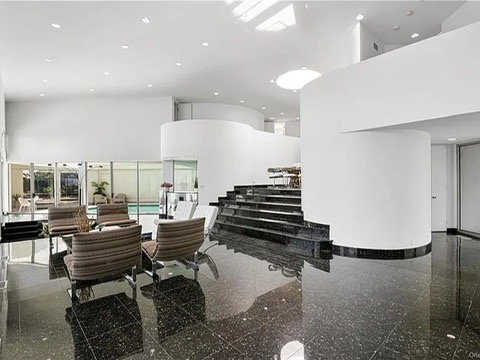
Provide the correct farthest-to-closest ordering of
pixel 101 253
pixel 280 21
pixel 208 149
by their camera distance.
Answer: pixel 208 149
pixel 280 21
pixel 101 253

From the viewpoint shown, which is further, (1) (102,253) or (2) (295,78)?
(2) (295,78)

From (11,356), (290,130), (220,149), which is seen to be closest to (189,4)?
(220,149)

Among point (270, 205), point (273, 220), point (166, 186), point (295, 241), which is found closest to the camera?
point (295, 241)

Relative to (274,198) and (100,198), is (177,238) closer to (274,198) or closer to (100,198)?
(274,198)

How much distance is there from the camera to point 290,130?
599 inches

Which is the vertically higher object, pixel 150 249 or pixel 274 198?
pixel 274 198

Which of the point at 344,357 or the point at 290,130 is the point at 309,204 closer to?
the point at 344,357

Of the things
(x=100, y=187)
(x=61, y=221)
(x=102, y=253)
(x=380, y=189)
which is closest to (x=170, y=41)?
(x=61, y=221)

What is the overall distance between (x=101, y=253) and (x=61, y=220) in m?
4.19

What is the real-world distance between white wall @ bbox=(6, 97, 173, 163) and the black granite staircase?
4.63 m

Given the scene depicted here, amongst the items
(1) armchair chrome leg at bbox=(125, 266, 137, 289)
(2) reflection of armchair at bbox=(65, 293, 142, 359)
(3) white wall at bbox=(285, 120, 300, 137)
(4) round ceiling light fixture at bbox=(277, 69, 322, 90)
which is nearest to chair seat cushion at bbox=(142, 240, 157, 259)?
(1) armchair chrome leg at bbox=(125, 266, 137, 289)

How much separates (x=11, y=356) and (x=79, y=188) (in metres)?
10.3

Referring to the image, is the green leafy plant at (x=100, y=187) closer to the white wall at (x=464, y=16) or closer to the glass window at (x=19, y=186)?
the glass window at (x=19, y=186)

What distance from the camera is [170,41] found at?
672 centimetres
